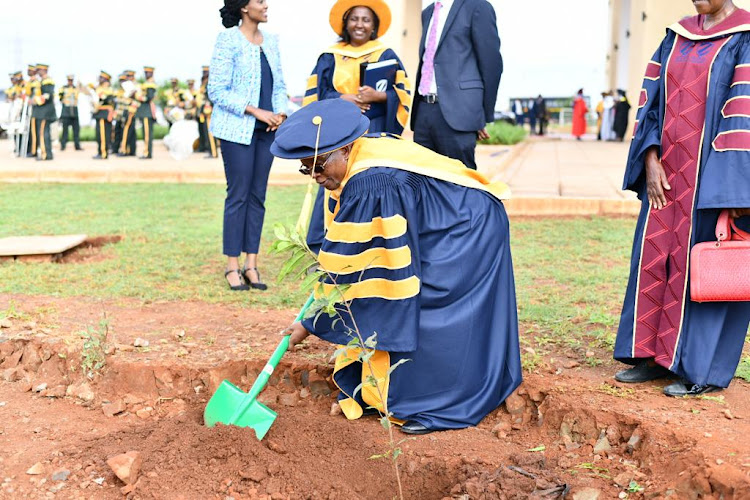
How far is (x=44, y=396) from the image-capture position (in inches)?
151

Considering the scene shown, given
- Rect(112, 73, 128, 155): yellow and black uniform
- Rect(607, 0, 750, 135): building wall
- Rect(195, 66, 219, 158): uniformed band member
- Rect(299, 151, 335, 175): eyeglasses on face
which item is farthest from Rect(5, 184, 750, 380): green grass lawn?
Rect(607, 0, 750, 135): building wall

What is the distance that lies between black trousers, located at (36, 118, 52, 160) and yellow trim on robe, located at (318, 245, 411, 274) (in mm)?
13255

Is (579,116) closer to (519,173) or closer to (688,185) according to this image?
(519,173)

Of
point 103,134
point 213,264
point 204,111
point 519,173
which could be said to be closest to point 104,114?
point 103,134

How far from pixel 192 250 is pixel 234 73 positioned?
195cm

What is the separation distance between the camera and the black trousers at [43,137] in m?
15.1

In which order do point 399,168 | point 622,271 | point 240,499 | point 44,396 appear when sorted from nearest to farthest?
point 240,499 < point 399,168 < point 44,396 < point 622,271

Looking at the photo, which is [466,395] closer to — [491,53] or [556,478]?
[556,478]

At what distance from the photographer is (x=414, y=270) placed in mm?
3240

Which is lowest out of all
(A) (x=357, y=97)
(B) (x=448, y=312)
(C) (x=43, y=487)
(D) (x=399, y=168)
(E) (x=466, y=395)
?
(C) (x=43, y=487)

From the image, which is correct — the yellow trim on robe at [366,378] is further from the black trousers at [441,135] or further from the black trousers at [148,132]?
the black trousers at [148,132]

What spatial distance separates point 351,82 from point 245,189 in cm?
99

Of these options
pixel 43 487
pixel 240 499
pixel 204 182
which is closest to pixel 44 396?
pixel 43 487

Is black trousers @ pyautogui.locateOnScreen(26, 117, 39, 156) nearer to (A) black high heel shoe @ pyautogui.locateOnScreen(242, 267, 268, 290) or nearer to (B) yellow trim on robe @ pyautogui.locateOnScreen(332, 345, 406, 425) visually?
(A) black high heel shoe @ pyautogui.locateOnScreen(242, 267, 268, 290)
